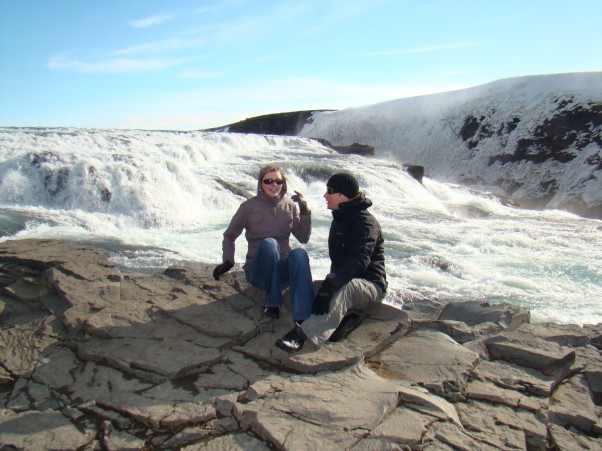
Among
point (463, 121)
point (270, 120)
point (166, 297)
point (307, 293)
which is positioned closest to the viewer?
point (307, 293)

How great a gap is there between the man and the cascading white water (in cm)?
389

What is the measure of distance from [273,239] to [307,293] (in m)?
0.62

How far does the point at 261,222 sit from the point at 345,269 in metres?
1.02

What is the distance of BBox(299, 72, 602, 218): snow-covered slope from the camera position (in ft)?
90.8

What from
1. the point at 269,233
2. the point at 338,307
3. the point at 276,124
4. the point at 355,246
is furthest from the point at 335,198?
the point at 276,124

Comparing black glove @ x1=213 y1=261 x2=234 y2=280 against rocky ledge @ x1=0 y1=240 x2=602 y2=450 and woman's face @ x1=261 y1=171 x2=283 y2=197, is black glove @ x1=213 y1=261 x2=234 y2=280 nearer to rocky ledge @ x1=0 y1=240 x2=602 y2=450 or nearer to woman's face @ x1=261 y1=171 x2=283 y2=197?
rocky ledge @ x1=0 y1=240 x2=602 y2=450

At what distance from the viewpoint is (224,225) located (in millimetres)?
12500

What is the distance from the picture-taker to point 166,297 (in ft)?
14.5

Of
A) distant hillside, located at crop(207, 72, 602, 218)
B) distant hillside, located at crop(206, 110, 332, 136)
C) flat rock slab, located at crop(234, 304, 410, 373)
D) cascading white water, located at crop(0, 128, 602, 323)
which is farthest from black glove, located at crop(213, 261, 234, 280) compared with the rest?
distant hillside, located at crop(206, 110, 332, 136)

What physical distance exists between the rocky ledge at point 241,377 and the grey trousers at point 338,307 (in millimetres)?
107

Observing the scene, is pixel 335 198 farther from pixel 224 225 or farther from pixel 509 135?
pixel 509 135

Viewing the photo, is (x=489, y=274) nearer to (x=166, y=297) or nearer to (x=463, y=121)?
(x=166, y=297)

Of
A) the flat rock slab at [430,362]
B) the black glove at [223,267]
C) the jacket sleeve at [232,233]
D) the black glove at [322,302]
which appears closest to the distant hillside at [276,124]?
the jacket sleeve at [232,233]

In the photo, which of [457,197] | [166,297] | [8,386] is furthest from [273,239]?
[457,197]
